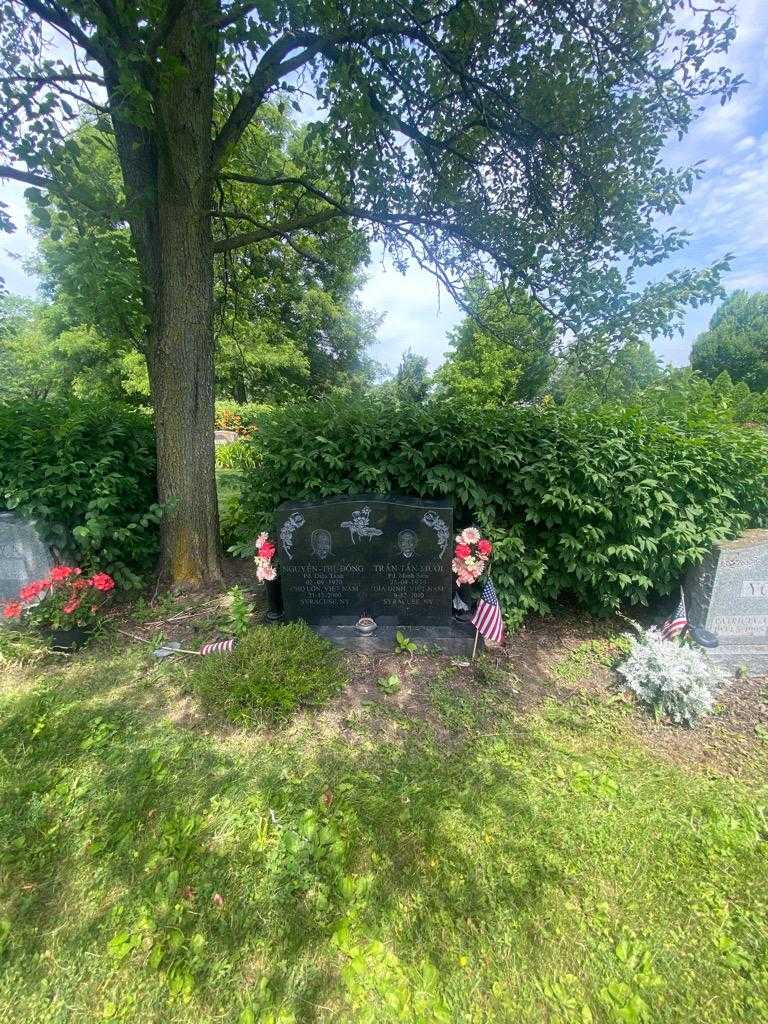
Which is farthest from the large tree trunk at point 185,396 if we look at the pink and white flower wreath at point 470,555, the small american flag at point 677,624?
the small american flag at point 677,624

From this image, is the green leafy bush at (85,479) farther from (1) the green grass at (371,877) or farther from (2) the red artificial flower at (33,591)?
(1) the green grass at (371,877)

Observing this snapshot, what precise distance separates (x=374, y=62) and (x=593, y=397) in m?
3.70

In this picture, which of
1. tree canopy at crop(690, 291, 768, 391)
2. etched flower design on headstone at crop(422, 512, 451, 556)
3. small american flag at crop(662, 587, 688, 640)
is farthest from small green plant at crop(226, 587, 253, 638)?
tree canopy at crop(690, 291, 768, 391)

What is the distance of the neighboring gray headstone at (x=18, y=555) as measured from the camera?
3.88 metres

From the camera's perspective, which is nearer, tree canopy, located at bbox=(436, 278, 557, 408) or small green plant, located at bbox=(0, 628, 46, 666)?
small green plant, located at bbox=(0, 628, 46, 666)

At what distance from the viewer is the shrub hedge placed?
3463mm

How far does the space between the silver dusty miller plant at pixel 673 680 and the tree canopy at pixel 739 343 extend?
3916 cm

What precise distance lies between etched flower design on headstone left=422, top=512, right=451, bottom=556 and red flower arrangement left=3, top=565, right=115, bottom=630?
2926 millimetres

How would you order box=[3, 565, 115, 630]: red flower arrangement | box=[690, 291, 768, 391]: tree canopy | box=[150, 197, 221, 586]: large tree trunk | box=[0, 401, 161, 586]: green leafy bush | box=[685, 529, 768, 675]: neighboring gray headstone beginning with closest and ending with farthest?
box=[685, 529, 768, 675]: neighboring gray headstone → box=[3, 565, 115, 630]: red flower arrangement → box=[0, 401, 161, 586]: green leafy bush → box=[150, 197, 221, 586]: large tree trunk → box=[690, 291, 768, 391]: tree canopy

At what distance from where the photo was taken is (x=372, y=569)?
12.3 ft

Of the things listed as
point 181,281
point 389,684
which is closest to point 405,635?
point 389,684

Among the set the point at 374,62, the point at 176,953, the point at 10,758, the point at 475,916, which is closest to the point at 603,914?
the point at 475,916

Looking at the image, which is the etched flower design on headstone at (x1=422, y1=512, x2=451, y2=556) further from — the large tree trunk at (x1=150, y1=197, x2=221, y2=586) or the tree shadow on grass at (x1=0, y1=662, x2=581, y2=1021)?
the large tree trunk at (x1=150, y1=197, x2=221, y2=586)

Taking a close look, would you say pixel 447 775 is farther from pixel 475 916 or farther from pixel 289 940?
pixel 289 940
